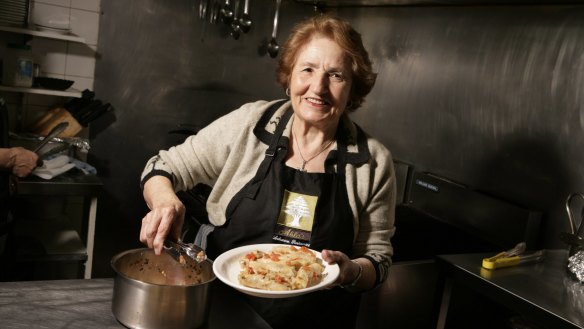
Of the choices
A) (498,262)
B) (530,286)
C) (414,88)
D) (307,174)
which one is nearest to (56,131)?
(307,174)

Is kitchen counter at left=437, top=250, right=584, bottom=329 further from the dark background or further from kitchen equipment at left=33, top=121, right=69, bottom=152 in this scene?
kitchen equipment at left=33, top=121, right=69, bottom=152

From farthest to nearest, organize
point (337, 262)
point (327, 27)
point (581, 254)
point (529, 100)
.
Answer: point (529, 100), point (581, 254), point (327, 27), point (337, 262)

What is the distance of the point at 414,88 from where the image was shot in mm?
2586

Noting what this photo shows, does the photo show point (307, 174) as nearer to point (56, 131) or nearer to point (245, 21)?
point (56, 131)

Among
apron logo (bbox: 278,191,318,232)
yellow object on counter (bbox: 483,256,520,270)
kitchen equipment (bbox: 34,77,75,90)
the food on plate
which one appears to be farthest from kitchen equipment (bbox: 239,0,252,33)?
the food on plate

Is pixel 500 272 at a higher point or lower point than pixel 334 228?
lower

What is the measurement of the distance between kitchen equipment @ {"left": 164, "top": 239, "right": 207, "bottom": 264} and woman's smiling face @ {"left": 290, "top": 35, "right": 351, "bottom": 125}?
0.49m

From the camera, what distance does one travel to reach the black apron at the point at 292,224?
142 centimetres

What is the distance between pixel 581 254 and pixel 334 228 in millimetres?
781

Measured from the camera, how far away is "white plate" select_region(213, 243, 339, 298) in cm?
104

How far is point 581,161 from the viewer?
183 cm

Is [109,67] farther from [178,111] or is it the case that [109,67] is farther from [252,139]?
[252,139]

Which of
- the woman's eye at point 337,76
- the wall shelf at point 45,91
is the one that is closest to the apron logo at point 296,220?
the woman's eye at point 337,76

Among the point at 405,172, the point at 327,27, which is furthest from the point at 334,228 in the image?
the point at 405,172
